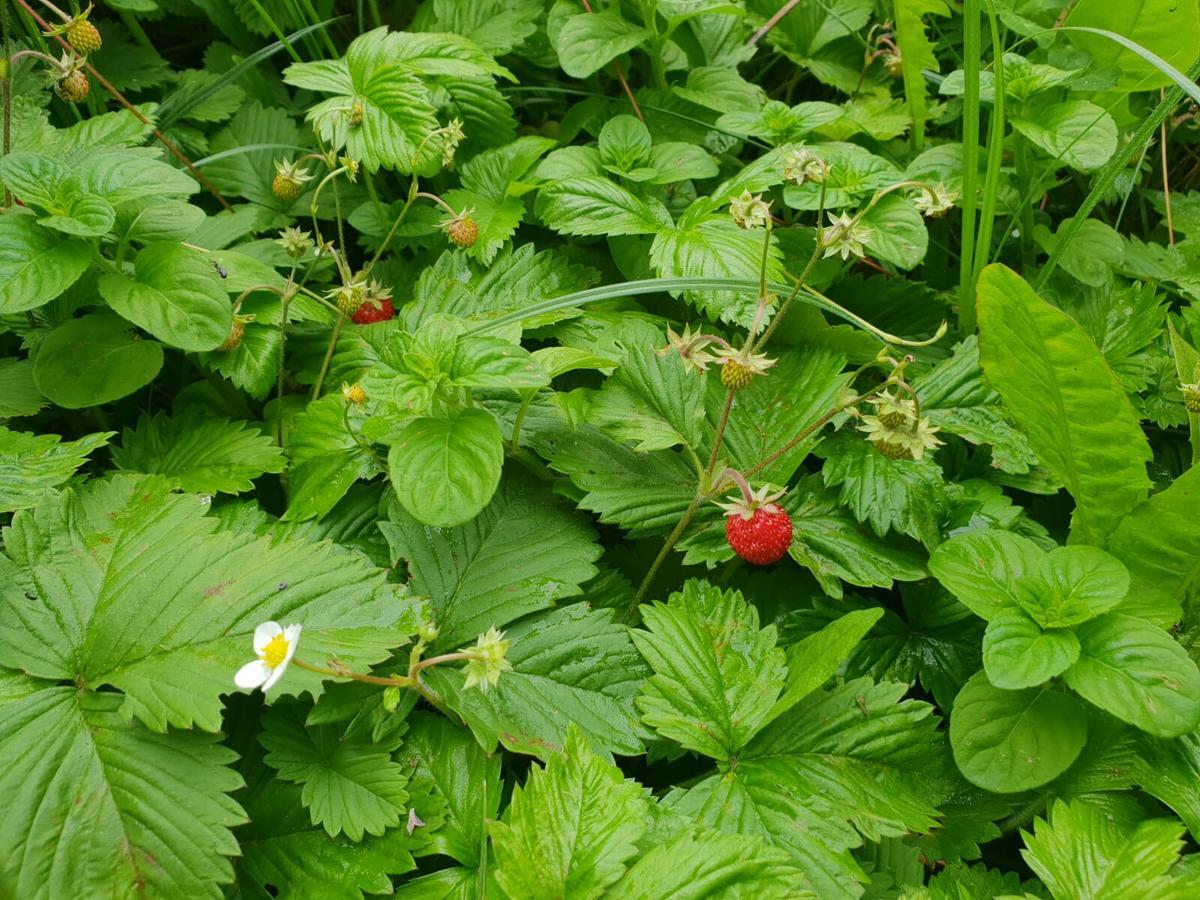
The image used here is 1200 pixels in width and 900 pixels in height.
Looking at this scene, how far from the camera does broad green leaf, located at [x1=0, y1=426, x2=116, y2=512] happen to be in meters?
1.31

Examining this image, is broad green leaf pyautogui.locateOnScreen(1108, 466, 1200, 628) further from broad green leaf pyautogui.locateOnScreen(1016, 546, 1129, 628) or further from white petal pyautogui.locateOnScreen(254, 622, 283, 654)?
white petal pyautogui.locateOnScreen(254, 622, 283, 654)

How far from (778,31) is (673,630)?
166 centimetres

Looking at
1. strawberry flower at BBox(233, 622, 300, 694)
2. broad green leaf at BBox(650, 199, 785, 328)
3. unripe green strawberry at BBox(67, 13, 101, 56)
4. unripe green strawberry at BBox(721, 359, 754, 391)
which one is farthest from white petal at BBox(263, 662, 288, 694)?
unripe green strawberry at BBox(67, 13, 101, 56)

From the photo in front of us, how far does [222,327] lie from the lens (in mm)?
1426

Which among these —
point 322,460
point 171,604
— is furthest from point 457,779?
point 322,460

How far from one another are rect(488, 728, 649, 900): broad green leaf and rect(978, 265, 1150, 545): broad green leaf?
31.2 inches

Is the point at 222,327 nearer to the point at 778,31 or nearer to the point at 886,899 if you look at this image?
the point at 886,899

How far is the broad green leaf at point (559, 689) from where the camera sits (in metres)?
1.19

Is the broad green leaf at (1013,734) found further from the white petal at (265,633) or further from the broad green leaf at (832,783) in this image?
the white petal at (265,633)

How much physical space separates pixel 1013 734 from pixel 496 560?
0.73 metres

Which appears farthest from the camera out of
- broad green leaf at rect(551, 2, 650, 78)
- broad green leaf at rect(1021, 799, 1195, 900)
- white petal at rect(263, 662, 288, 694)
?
broad green leaf at rect(551, 2, 650, 78)

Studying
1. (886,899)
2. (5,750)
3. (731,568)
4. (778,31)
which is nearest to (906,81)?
(778,31)

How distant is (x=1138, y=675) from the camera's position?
1.11 m

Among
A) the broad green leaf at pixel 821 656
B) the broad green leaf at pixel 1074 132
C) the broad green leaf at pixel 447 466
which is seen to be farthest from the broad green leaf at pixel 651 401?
the broad green leaf at pixel 1074 132
